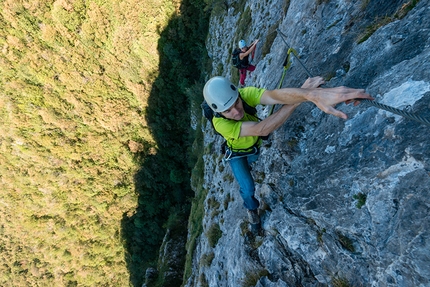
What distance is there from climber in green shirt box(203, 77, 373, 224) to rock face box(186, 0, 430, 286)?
40.8 inches

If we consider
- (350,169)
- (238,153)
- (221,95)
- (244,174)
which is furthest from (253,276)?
(221,95)

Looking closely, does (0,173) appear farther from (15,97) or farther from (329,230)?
(329,230)

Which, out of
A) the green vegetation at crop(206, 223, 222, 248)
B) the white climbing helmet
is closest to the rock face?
the white climbing helmet

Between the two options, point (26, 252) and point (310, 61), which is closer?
point (310, 61)

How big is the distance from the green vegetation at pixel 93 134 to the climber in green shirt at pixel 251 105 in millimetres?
22892

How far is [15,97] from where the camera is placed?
1512 inches

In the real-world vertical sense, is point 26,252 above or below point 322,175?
above

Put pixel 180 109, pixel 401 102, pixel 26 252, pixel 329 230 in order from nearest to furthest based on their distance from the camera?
pixel 401 102, pixel 329 230, pixel 180 109, pixel 26 252

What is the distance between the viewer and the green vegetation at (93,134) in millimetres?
34781

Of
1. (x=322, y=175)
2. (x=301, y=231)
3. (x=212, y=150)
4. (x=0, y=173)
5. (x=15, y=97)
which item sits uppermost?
(x=15, y=97)

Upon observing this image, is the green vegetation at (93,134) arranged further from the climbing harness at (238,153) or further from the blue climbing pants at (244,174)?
the climbing harness at (238,153)

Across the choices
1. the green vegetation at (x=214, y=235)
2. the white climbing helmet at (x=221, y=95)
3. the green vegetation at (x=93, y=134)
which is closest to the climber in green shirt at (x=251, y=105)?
the white climbing helmet at (x=221, y=95)

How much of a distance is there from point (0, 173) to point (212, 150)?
3990 centimetres

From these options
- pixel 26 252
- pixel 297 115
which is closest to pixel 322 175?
pixel 297 115
